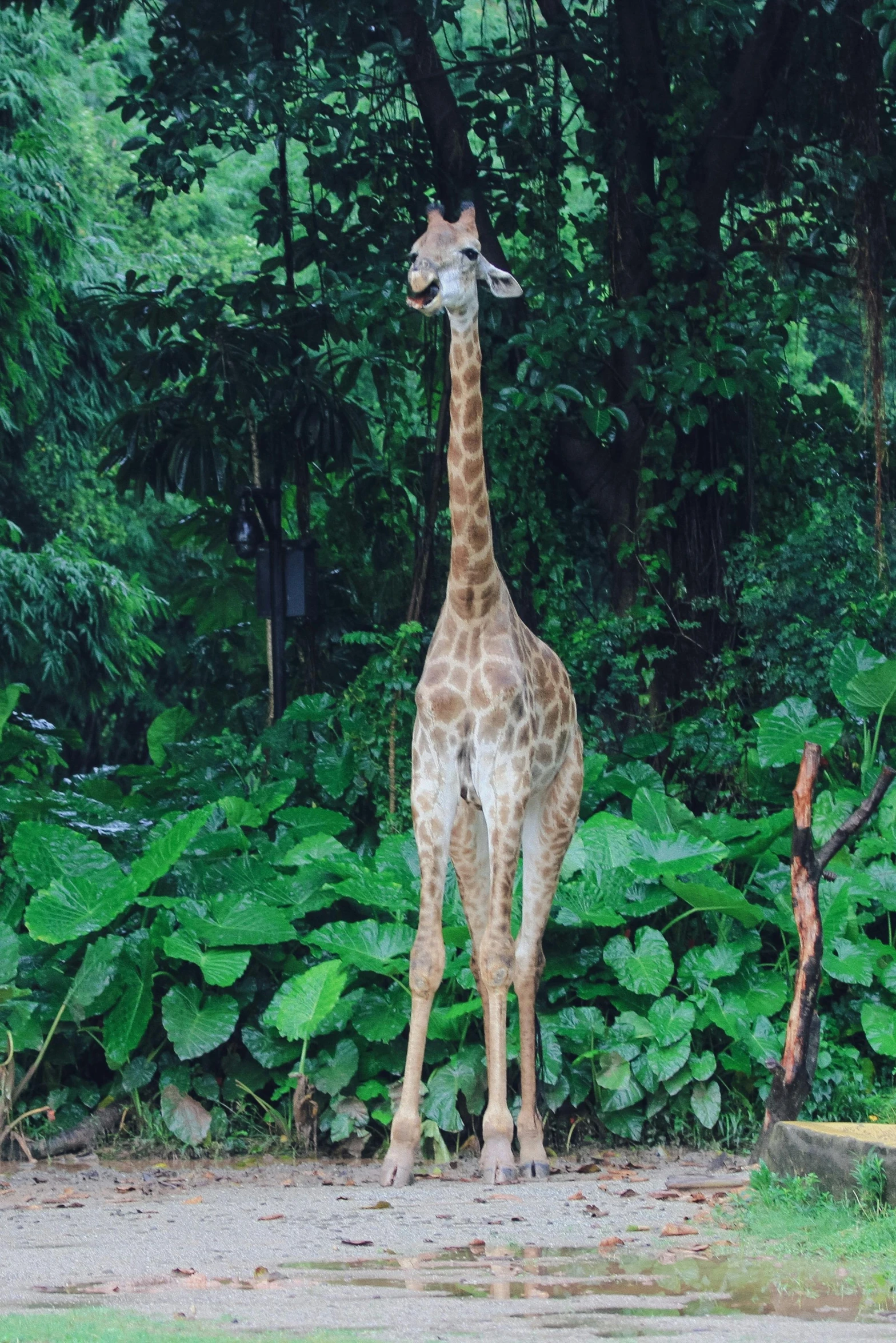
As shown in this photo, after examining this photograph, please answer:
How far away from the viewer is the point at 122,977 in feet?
23.7

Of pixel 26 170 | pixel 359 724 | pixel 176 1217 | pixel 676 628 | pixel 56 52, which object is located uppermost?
pixel 56 52

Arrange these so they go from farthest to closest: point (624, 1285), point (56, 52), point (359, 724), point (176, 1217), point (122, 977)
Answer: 1. point (56, 52)
2. point (359, 724)
3. point (122, 977)
4. point (176, 1217)
5. point (624, 1285)

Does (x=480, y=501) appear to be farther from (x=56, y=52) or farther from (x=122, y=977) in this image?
(x=56, y=52)

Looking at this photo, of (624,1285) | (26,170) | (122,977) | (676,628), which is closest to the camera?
(624,1285)

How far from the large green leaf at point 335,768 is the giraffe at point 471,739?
2446 millimetres

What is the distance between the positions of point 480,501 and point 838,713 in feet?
13.5

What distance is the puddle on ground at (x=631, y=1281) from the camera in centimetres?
395

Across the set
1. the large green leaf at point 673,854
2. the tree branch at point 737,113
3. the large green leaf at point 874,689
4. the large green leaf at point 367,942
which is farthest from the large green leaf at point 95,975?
the tree branch at point 737,113

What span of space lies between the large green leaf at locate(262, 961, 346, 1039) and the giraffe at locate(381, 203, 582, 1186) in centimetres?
52

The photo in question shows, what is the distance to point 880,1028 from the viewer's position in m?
6.89

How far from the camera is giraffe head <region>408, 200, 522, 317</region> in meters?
5.99

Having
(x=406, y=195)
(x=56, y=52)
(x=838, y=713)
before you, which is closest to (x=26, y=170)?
(x=56, y=52)

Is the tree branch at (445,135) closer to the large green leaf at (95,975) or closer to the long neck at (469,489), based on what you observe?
the long neck at (469,489)

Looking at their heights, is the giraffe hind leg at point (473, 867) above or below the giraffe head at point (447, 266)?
below
